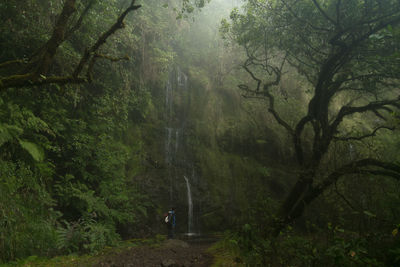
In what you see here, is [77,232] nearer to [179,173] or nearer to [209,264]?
[209,264]

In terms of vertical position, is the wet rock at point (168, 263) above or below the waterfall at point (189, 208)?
below

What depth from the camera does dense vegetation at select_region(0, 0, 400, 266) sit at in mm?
5453

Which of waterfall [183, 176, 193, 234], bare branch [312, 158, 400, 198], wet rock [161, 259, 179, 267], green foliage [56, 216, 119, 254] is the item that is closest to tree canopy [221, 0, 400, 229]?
bare branch [312, 158, 400, 198]

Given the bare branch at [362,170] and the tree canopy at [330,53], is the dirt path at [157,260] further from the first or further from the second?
the bare branch at [362,170]

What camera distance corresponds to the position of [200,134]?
16453mm

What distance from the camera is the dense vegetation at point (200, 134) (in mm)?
5453

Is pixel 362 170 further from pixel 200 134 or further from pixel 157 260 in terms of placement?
pixel 200 134

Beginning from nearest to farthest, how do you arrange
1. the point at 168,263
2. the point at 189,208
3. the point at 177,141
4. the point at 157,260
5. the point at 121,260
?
1. the point at 168,263
2. the point at 121,260
3. the point at 157,260
4. the point at 189,208
5. the point at 177,141

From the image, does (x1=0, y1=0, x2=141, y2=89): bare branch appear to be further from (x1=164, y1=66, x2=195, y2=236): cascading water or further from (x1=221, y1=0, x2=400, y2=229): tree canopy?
(x1=164, y1=66, x2=195, y2=236): cascading water

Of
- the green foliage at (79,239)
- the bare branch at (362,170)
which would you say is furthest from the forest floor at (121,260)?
the bare branch at (362,170)

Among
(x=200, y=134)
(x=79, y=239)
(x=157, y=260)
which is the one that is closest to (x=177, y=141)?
(x=200, y=134)

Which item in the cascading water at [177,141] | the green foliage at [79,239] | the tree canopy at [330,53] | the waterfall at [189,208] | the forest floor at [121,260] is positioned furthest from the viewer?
the cascading water at [177,141]

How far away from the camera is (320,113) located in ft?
27.4

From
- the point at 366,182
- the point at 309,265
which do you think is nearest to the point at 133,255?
the point at 309,265
